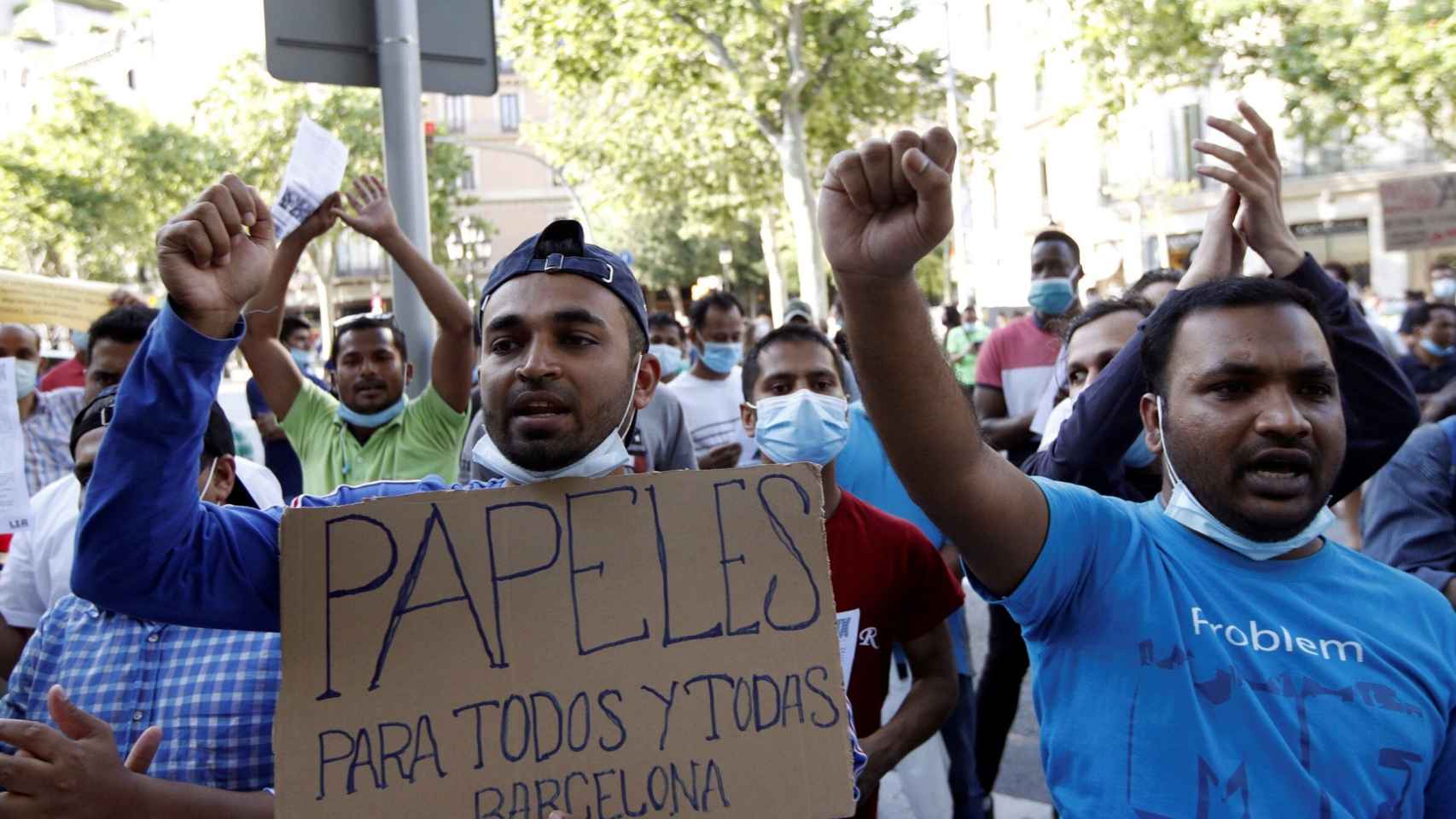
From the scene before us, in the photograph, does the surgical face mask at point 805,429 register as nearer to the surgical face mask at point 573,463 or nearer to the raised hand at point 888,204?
the surgical face mask at point 573,463

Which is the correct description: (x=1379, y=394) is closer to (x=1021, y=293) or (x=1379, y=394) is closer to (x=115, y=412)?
(x=115, y=412)

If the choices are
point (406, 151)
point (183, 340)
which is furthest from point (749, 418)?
point (183, 340)

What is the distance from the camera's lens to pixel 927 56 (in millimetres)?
20297

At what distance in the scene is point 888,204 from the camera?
5.86ft

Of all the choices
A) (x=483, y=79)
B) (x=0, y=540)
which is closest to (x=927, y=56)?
(x=483, y=79)

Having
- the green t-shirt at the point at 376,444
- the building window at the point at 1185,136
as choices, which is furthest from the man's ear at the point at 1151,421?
the building window at the point at 1185,136

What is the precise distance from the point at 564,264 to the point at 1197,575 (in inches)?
46.2

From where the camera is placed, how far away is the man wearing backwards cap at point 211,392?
1.72 m

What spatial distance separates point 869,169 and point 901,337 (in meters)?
0.25

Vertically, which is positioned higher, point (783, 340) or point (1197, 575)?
point (783, 340)

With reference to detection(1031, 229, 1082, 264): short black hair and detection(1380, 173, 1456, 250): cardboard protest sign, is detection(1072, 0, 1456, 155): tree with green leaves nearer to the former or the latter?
detection(1380, 173, 1456, 250): cardboard protest sign

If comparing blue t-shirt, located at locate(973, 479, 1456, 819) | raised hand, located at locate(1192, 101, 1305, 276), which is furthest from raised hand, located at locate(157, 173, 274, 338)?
raised hand, located at locate(1192, 101, 1305, 276)

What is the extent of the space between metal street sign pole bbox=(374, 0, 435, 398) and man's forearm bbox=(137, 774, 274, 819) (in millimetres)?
2314

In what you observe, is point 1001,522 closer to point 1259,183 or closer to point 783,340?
point 1259,183
